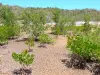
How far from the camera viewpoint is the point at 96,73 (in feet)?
46.6

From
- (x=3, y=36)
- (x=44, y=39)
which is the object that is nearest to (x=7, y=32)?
(x=3, y=36)

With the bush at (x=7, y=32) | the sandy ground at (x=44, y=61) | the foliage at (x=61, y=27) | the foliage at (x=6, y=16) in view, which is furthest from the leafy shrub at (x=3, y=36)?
the foliage at (x=61, y=27)

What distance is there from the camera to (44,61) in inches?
606

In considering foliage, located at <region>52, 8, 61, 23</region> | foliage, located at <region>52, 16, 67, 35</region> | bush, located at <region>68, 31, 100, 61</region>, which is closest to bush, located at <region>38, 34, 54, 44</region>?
foliage, located at <region>52, 16, 67, 35</region>

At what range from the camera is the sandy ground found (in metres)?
14.1

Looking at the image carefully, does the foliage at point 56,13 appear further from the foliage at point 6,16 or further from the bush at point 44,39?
the bush at point 44,39

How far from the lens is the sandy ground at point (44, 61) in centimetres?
1408

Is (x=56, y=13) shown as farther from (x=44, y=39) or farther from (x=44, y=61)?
(x=44, y=61)

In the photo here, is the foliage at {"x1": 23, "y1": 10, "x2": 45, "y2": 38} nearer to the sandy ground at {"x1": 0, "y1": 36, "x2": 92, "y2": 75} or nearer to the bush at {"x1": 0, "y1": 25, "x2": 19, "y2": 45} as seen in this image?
the bush at {"x1": 0, "y1": 25, "x2": 19, "y2": 45}

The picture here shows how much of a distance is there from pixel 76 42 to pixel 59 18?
8.42 meters

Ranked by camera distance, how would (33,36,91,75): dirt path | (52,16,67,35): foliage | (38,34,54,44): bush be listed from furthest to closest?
(52,16,67,35): foliage → (38,34,54,44): bush → (33,36,91,75): dirt path

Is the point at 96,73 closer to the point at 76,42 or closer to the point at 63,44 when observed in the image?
the point at 76,42

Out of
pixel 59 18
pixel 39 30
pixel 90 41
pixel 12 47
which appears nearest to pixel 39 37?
pixel 39 30

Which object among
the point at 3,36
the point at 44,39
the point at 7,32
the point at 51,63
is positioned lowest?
the point at 51,63
